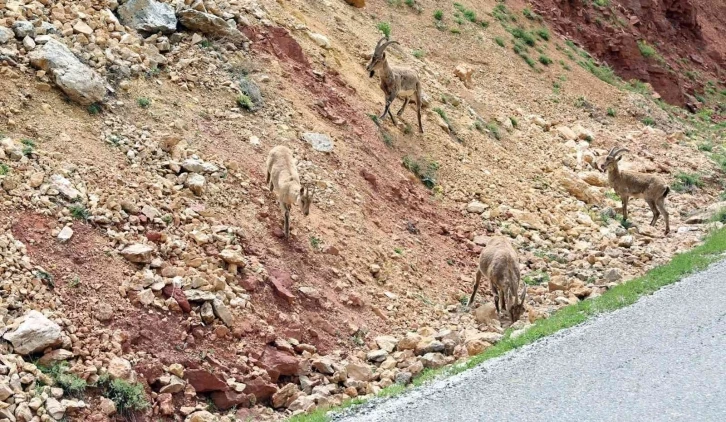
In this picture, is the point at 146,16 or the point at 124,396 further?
the point at 146,16

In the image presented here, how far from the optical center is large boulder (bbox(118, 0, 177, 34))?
17906 millimetres

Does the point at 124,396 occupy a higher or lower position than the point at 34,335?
lower

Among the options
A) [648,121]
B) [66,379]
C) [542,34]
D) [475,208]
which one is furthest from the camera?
[542,34]

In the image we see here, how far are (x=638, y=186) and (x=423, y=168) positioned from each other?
586 centimetres

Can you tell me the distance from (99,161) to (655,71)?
3056 cm

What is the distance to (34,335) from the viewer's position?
428 inches

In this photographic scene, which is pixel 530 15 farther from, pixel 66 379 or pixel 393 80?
pixel 66 379

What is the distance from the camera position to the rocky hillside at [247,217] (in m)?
11.8

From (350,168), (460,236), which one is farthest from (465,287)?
(350,168)

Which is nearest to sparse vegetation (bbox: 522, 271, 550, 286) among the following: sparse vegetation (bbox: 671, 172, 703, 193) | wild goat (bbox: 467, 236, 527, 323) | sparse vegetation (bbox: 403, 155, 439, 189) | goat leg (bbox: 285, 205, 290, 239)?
wild goat (bbox: 467, 236, 527, 323)

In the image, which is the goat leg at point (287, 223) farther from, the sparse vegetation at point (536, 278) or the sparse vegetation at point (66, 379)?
the sparse vegetation at point (536, 278)

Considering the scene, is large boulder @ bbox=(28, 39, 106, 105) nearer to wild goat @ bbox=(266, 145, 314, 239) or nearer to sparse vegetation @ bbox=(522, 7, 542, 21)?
wild goat @ bbox=(266, 145, 314, 239)

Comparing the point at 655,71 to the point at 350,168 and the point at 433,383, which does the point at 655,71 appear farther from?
the point at 433,383

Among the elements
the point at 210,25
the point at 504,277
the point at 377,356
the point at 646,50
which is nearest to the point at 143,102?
the point at 210,25
